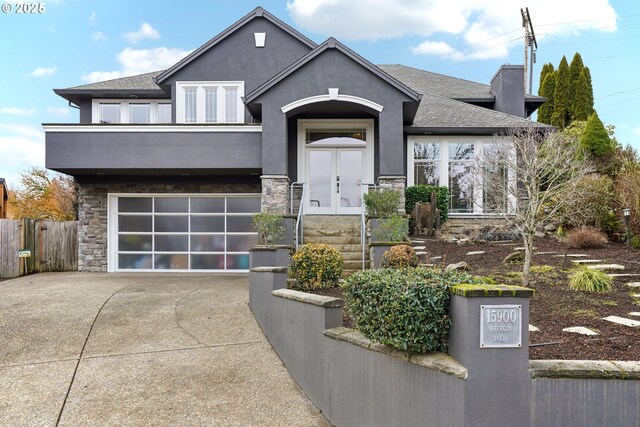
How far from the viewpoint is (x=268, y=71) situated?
13781mm

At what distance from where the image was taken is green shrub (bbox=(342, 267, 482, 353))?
2975 millimetres

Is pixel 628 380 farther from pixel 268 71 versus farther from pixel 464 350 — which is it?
pixel 268 71

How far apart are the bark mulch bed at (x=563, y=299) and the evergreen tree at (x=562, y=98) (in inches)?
614

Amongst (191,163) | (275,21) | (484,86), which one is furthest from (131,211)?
(484,86)

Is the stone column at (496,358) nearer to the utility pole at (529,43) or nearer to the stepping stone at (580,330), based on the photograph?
the stepping stone at (580,330)

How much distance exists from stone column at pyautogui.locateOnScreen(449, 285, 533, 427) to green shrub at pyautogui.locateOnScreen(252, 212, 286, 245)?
22.3ft

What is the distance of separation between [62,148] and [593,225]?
14.1 meters

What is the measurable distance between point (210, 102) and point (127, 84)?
3563 mm

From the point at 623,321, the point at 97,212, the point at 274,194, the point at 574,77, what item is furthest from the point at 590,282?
the point at 574,77

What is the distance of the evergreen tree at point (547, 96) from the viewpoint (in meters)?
24.2

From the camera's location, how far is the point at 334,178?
12.9 m

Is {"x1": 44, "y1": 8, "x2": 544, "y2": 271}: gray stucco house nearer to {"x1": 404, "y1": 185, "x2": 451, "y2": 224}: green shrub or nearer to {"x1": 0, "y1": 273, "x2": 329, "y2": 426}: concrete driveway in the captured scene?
{"x1": 404, "y1": 185, "x2": 451, "y2": 224}: green shrub

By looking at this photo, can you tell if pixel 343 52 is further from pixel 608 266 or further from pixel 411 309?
pixel 411 309

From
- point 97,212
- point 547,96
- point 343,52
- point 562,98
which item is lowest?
point 97,212
